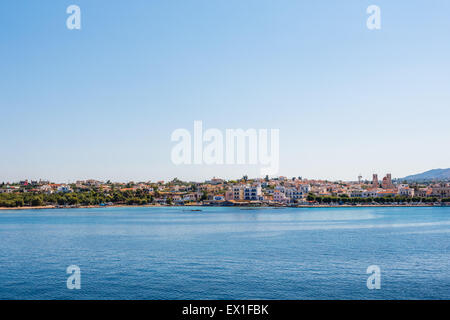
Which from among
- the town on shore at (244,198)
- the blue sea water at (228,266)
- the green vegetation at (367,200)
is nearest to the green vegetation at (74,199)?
the town on shore at (244,198)

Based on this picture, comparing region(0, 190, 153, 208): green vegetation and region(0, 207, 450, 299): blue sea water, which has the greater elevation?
region(0, 207, 450, 299): blue sea water

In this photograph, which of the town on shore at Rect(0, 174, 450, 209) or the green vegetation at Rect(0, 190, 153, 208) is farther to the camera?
the town on shore at Rect(0, 174, 450, 209)

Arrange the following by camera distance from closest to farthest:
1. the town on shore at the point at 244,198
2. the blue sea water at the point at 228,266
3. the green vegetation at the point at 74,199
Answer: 1. the blue sea water at the point at 228,266
2. the green vegetation at the point at 74,199
3. the town on shore at the point at 244,198

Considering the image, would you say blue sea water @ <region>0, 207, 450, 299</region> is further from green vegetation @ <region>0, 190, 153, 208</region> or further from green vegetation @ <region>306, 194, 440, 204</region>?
green vegetation @ <region>306, 194, 440, 204</region>

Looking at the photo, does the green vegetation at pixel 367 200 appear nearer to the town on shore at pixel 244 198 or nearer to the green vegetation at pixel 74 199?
the town on shore at pixel 244 198

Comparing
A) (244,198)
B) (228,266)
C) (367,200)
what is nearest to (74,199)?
(244,198)

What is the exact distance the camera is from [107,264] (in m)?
13.6

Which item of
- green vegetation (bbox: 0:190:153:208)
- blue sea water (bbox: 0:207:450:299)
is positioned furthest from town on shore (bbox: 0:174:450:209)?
blue sea water (bbox: 0:207:450:299)

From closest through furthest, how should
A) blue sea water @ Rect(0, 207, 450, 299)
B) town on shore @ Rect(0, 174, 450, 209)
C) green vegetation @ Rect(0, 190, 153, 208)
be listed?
blue sea water @ Rect(0, 207, 450, 299) → green vegetation @ Rect(0, 190, 153, 208) → town on shore @ Rect(0, 174, 450, 209)

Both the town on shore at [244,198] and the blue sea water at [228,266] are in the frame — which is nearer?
the blue sea water at [228,266]

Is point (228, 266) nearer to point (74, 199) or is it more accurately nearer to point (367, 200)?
point (74, 199)
